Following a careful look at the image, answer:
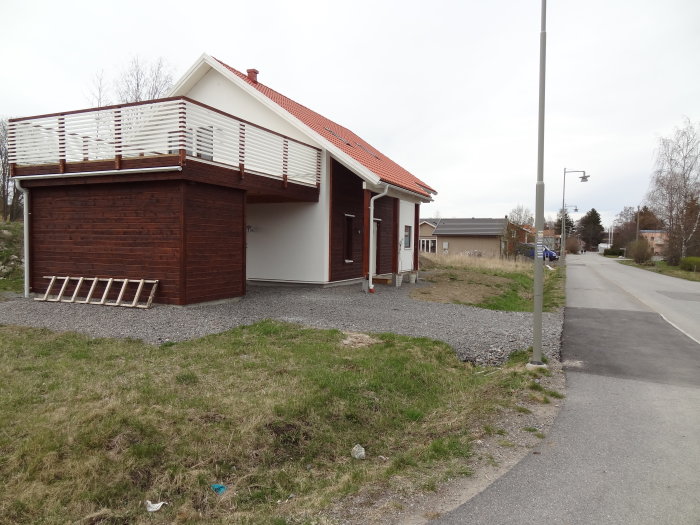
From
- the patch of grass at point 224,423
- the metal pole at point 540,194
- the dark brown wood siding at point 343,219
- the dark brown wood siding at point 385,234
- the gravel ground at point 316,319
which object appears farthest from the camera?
the dark brown wood siding at point 385,234

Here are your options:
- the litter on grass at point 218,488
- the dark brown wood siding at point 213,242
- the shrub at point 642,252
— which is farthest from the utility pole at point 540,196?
the shrub at point 642,252

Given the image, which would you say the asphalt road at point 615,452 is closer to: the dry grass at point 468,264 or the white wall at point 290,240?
the white wall at point 290,240

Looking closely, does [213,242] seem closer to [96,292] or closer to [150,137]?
[150,137]

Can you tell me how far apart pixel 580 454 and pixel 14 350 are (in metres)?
7.22

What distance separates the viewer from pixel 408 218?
21.1 metres

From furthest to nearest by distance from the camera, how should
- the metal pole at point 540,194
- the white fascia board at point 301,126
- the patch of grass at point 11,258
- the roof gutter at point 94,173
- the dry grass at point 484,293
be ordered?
1. the dry grass at point 484,293
2. the patch of grass at point 11,258
3. the white fascia board at point 301,126
4. the roof gutter at point 94,173
5. the metal pole at point 540,194

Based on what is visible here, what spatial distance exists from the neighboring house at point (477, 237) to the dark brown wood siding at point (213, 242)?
39.5m

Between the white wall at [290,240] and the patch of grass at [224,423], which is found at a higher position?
the white wall at [290,240]

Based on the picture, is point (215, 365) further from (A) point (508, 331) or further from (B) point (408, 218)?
(B) point (408, 218)

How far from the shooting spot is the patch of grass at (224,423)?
3.64 metres

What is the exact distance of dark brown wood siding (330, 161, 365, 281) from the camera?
15086 millimetres

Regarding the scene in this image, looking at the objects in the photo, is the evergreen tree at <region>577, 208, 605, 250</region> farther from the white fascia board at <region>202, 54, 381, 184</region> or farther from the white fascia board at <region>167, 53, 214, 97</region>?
the white fascia board at <region>167, 53, 214, 97</region>

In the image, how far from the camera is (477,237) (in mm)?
51906

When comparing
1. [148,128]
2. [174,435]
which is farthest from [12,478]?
[148,128]
